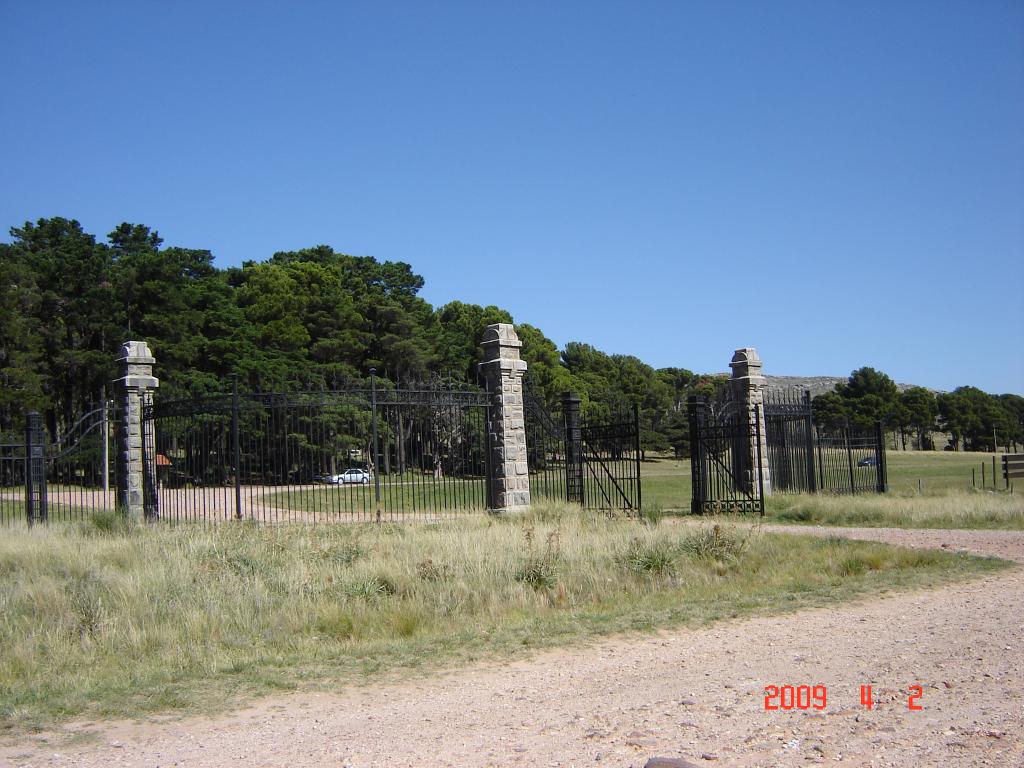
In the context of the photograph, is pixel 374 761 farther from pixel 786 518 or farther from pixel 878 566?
pixel 786 518

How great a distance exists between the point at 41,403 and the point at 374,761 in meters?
32.9

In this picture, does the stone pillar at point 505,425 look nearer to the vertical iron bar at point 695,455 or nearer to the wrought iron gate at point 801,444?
the vertical iron bar at point 695,455

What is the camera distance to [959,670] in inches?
233

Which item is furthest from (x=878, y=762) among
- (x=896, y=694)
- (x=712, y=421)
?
(x=712, y=421)

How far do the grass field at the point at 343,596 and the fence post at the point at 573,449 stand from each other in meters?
3.80

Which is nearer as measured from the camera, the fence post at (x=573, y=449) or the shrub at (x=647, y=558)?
the shrub at (x=647, y=558)

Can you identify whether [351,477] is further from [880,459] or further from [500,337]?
[880,459]

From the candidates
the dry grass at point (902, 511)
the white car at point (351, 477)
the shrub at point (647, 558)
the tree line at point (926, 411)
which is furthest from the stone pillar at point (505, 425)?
the tree line at point (926, 411)

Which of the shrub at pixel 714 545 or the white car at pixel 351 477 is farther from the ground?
the white car at pixel 351 477

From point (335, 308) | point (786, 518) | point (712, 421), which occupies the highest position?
point (335, 308)

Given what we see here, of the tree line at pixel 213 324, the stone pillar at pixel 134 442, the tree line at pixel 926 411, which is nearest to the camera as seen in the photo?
the stone pillar at pixel 134 442
